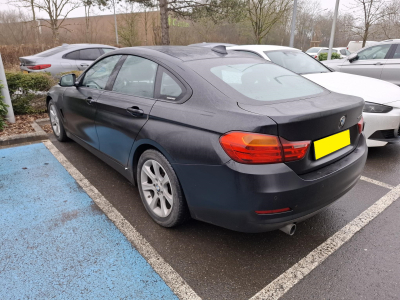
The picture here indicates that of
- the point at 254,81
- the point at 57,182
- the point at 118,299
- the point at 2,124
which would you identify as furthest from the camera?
the point at 2,124

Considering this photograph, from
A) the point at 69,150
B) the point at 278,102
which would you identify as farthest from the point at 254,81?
the point at 69,150

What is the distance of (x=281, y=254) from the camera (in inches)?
93.2

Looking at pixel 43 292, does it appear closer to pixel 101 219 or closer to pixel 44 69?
pixel 101 219

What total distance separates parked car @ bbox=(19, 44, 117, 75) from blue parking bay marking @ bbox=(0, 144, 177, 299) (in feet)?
16.9

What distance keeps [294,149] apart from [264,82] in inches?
34.9

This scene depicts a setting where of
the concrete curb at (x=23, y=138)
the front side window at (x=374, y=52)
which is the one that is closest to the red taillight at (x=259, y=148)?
the concrete curb at (x=23, y=138)

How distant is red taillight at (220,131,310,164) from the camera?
187 cm

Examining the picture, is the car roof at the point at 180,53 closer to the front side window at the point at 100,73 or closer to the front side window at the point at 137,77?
the front side window at the point at 137,77

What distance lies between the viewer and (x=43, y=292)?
6.45 ft

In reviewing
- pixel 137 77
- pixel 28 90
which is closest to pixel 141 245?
pixel 137 77

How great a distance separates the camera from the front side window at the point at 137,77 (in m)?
2.71

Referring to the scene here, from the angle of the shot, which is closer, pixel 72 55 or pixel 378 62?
pixel 378 62

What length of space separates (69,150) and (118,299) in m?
3.15

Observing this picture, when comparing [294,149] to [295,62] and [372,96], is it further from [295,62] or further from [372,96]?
[295,62]
